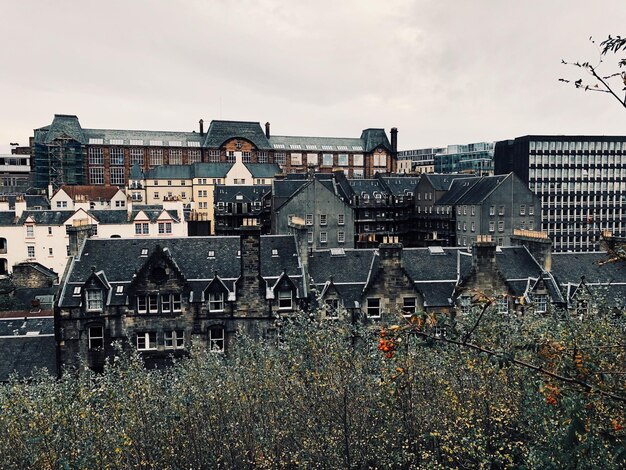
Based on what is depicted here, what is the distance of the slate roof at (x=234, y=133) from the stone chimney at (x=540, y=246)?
13068 centimetres

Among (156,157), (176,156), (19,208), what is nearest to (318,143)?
(176,156)

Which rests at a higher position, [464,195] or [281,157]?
[281,157]

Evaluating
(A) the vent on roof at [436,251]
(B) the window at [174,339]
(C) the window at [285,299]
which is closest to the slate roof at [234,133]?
(A) the vent on roof at [436,251]

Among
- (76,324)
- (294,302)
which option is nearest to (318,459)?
(294,302)

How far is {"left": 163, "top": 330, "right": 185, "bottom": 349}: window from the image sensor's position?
4106 centimetres

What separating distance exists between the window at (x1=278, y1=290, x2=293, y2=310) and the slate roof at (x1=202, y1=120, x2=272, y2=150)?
131389 mm

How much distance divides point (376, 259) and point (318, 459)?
78.6 ft

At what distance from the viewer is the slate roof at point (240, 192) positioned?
372ft

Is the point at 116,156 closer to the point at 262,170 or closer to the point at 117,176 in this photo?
the point at 117,176

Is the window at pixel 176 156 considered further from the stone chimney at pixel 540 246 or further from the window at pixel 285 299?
the stone chimney at pixel 540 246

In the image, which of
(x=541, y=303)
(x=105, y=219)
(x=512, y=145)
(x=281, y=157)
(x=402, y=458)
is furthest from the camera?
(x=281, y=157)

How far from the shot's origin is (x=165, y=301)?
4125 cm

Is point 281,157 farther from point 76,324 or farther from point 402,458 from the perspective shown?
point 402,458

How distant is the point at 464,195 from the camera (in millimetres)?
102125
